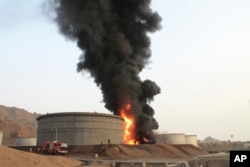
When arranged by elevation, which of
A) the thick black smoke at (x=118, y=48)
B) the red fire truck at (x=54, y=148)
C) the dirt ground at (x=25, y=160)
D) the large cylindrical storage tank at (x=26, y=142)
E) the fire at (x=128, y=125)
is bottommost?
the dirt ground at (x=25, y=160)

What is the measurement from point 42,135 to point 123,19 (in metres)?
30.8

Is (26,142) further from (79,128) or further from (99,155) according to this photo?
(99,155)

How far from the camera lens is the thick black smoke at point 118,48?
66.4m

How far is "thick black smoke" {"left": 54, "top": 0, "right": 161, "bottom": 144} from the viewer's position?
66.4 meters

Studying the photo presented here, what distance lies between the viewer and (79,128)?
194ft

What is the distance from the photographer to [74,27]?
69000 mm

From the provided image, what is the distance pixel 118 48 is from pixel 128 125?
16433 mm

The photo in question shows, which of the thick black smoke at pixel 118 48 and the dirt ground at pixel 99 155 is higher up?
the thick black smoke at pixel 118 48

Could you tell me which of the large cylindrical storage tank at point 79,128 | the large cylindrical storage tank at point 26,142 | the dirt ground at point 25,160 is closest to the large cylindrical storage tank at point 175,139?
the large cylindrical storage tank at point 79,128

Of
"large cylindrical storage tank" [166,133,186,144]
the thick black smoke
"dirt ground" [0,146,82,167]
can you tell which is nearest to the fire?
the thick black smoke

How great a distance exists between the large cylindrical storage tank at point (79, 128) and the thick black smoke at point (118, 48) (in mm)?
6869

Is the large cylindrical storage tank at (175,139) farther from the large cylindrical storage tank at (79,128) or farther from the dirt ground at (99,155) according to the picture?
the large cylindrical storage tank at (79,128)

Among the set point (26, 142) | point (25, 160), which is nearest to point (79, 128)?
point (25, 160)

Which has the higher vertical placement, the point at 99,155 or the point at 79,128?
the point at 79,128
